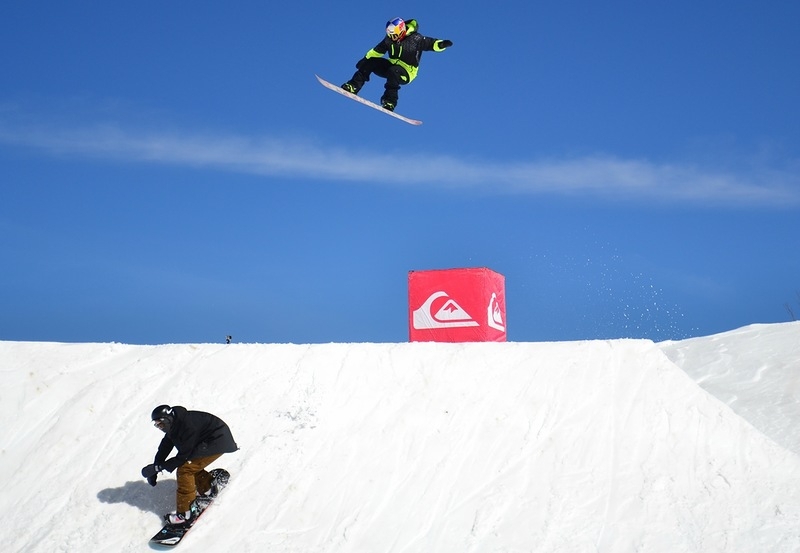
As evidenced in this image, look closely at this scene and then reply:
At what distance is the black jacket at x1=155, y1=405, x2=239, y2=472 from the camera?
29.0 feet

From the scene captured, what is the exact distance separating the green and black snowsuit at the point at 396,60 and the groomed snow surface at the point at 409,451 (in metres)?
4.53

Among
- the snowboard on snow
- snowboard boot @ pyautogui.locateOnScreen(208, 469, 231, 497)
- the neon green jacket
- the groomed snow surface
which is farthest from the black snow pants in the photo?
the snowboard on snow

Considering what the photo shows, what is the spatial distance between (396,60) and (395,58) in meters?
0.04

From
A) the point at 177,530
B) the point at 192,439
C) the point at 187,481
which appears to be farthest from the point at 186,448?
the point at 177,530

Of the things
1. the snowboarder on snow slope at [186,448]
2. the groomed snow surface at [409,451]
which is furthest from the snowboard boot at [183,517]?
the groomed snow surface at [409,451]

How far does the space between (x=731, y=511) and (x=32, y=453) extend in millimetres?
9049

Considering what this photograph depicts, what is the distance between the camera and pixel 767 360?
15008 mm

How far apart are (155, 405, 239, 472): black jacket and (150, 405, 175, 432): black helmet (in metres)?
0.05

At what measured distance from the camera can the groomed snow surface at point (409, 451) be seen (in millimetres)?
8852

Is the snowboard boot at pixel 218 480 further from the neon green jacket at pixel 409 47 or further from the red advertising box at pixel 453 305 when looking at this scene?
the neon green jacket at pixel 409 47

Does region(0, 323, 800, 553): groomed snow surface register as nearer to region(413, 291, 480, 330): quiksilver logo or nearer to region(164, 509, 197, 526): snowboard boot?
region(164, 509, 197, 526): snowboard boot

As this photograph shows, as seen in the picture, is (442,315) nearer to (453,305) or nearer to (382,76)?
(453,305)

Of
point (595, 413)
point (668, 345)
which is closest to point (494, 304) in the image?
point (595, 413)

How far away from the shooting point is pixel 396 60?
13367 mm
